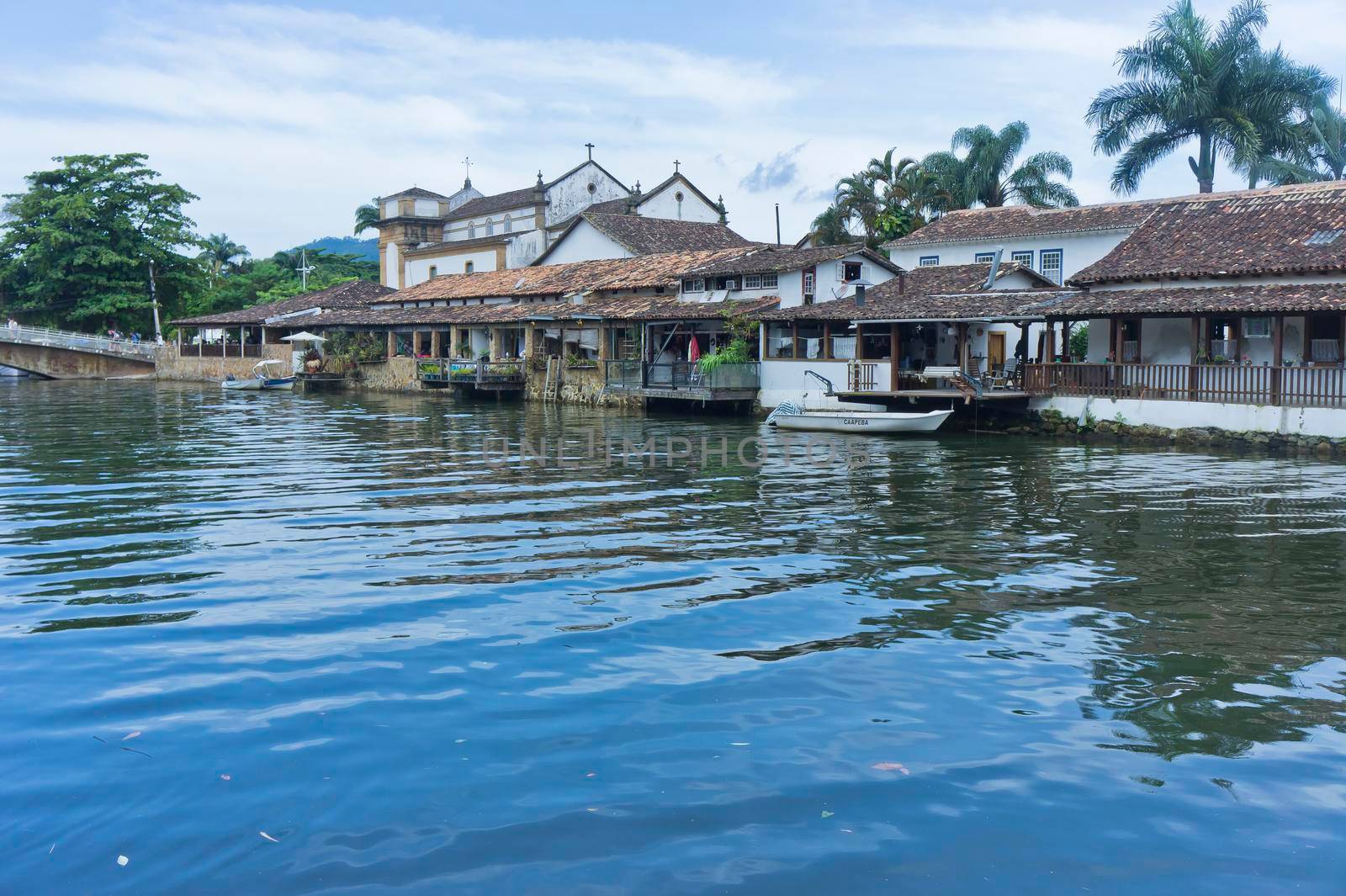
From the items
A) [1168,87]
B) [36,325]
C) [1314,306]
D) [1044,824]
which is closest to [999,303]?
[1314,306]

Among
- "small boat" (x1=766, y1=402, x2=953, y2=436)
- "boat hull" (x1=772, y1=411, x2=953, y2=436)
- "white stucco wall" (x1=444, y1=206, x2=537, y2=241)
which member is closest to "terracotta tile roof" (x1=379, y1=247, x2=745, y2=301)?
"white stucco wall" (x1=444, y1=206, x2=537, y2=241)

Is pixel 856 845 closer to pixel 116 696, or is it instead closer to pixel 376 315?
pixel 116 696

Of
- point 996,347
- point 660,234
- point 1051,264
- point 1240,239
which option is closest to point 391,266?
point 660,234

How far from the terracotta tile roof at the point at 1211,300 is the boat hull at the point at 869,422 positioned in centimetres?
452

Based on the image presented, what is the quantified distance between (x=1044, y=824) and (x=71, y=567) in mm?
10500

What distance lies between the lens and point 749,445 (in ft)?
91.6

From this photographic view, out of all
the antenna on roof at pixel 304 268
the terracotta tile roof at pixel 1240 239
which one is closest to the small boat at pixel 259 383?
the antenna on roof at pixel 304 268

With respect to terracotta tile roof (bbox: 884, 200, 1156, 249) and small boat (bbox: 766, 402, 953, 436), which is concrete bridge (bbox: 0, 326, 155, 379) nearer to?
terracotta tile roof (bbox: 884, 200, 1156, 249)

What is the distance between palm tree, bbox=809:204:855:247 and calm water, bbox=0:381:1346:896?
40.1 metres

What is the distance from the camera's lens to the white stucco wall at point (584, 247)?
5431 centimetres

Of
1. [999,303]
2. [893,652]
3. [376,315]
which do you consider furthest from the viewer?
[376,315]

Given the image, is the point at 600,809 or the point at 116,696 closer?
the point at 600,809

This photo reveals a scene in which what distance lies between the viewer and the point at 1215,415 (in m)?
27.5

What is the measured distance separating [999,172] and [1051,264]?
12.2 metres
